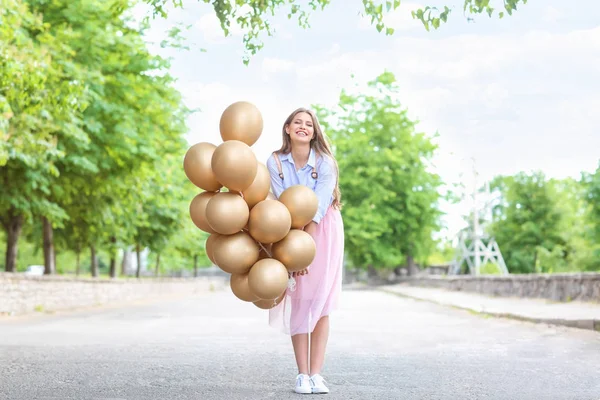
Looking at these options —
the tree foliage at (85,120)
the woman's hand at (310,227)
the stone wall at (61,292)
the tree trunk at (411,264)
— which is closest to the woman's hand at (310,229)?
the woman's hand at (310,227)

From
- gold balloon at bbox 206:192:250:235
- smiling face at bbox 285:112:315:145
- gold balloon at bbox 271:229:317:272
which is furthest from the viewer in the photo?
smiling face at bbox 285:112:315:145

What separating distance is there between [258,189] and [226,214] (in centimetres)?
36

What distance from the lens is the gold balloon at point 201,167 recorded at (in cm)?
512

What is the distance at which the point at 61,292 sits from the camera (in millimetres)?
21109

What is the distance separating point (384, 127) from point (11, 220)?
3121cm

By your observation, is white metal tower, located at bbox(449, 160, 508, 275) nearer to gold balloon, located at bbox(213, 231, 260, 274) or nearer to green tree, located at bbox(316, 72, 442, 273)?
green tree, located at bbox(316, 72, 442, 273)

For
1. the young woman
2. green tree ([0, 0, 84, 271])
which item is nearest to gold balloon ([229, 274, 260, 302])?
the young woman

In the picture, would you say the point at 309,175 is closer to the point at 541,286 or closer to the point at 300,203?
the point at 300,203

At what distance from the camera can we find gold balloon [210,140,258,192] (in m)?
4.93

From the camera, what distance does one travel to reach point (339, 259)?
223 inches

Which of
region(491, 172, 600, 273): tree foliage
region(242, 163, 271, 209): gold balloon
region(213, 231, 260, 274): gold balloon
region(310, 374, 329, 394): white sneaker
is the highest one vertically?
region(491, 172, 600, 273): tree foliage

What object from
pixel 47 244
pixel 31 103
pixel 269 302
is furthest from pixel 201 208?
pixel 47 244

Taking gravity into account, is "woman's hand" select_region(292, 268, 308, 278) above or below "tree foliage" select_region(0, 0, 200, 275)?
below

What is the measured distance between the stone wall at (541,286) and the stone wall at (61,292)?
12.6 meters
